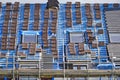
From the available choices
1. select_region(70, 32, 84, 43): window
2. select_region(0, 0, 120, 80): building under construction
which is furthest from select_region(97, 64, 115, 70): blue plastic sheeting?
select_region(70, 32, 84, 43): window

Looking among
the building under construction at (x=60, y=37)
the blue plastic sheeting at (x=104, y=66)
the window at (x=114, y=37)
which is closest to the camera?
the blue plastic sheeting at (x=104, y=66)

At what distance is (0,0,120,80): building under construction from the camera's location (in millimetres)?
30328

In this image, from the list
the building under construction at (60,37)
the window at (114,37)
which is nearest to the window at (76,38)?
the building under construction at (60,37)

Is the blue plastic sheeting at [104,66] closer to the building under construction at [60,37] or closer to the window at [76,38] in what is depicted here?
the building under construction at [60,37]

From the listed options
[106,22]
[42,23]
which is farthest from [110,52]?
[42,23]

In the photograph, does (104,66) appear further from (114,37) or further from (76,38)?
(114,37)

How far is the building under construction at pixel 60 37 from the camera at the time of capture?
30.3 meters

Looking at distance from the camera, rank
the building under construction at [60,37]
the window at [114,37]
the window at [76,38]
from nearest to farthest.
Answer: the building under construction at [60,37] → the window at [76,38] → the window at [114,37]

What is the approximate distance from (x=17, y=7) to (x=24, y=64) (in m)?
7.08

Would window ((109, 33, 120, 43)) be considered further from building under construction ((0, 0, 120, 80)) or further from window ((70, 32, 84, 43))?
window ((70, 32, 84, 43))

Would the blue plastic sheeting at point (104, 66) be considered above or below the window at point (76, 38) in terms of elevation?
below

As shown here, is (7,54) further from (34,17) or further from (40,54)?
(34,17)

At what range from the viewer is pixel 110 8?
36.0m

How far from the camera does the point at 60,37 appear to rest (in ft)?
109
